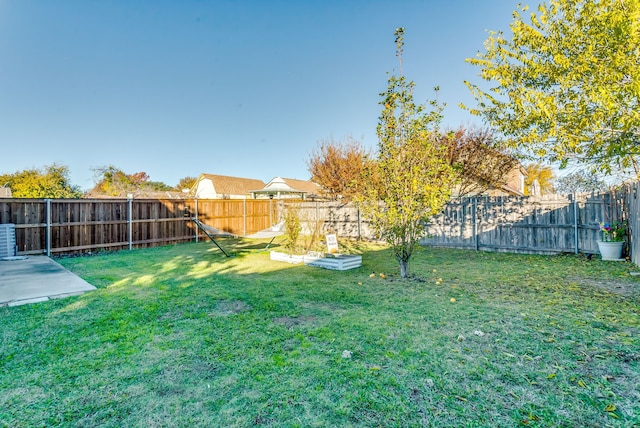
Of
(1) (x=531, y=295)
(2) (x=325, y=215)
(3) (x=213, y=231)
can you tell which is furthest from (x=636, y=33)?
(3) (x=213, y=231)

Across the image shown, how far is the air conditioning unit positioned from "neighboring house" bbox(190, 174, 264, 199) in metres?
22.7

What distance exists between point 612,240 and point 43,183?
1016 inches

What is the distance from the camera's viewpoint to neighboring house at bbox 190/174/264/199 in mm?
31078

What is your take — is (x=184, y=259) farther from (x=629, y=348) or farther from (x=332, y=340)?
(x=629, y=348)

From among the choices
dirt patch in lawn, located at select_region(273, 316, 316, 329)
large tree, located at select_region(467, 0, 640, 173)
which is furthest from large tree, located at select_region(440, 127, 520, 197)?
dirt patch in lawn, located at select_region(273, 316, 316, 329)

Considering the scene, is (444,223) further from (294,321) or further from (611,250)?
(294,321)

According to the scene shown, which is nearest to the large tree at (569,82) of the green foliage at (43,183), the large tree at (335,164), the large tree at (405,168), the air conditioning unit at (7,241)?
the large tree at (405,168)

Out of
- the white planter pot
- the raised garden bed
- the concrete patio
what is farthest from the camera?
the white planter pot

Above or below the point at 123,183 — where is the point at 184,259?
below

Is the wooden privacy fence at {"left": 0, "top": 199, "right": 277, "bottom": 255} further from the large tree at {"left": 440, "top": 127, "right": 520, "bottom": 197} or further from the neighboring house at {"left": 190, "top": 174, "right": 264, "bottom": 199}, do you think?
the neighboring house at {"left": 190, "top": 174, "right": 264, "bottom": 199}

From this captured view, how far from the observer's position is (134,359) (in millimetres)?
2562

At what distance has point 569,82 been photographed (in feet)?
21.9

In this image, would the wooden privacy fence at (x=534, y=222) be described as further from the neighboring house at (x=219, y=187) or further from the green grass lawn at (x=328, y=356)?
the neighboring house at (x=219, y=187)

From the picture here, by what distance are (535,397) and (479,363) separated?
475mm
